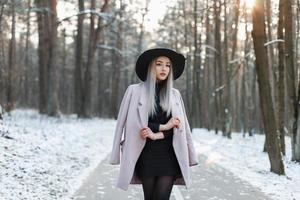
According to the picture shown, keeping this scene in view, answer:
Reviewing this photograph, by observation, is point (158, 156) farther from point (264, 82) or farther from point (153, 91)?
point (264, 82)

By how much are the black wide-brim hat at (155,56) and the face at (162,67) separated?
0.13ft

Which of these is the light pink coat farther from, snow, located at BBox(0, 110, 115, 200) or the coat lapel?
snow, located at BBox(0, 110, 115, 200)

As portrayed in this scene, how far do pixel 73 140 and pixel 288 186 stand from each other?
32.8ft

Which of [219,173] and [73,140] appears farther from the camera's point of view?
[73,140]

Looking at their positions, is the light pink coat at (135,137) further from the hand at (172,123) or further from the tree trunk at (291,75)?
the tree trunk at (291,75)

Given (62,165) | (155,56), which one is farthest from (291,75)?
(155,56)

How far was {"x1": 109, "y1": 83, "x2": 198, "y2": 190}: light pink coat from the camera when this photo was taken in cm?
478

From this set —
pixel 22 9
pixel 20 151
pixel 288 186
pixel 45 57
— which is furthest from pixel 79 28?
pixel 288 186

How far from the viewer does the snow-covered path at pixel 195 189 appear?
32.7 ft

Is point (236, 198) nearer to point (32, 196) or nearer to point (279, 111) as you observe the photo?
point (32, 196)

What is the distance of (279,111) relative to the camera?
17203mm

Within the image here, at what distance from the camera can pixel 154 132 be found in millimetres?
4754

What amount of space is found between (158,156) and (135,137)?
280mm

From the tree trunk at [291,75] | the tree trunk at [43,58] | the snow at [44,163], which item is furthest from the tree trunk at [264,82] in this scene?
the tree trunk at [43,58]
